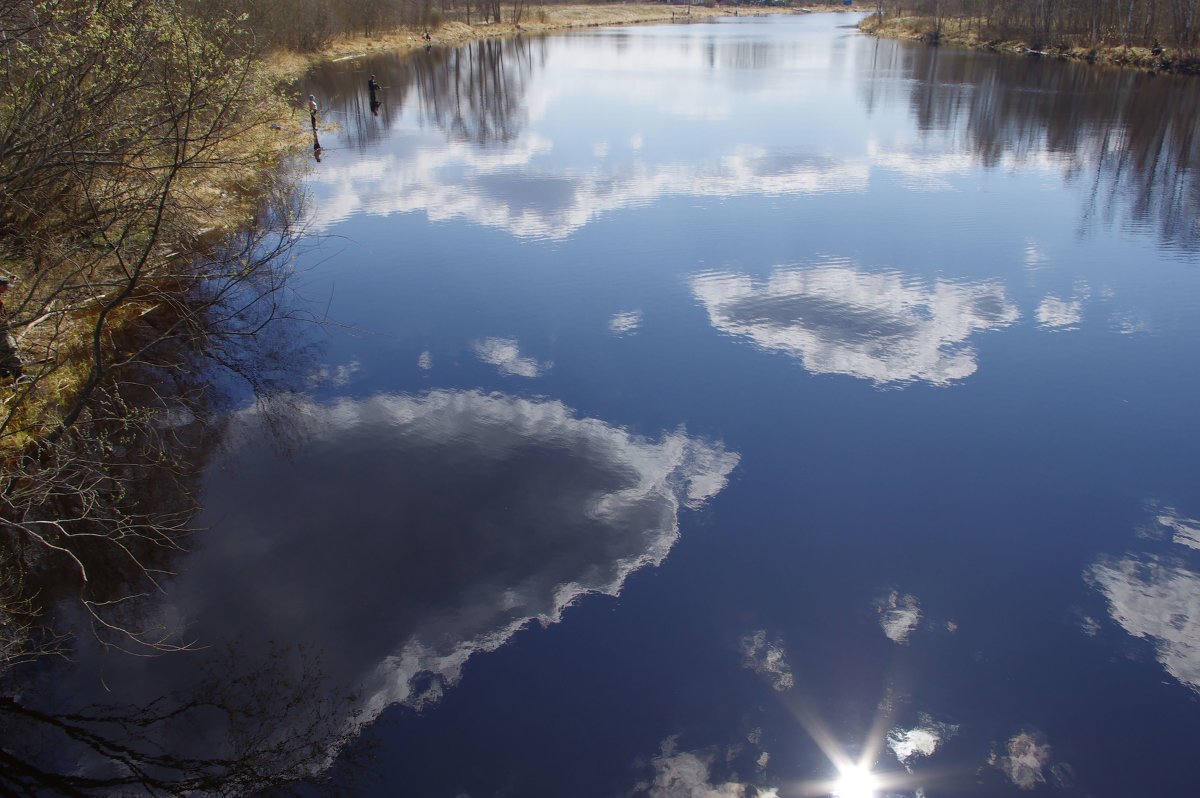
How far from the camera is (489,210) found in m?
20.1

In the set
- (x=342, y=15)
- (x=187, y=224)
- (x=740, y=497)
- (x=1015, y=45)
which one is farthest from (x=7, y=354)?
(x=1015, y=45)

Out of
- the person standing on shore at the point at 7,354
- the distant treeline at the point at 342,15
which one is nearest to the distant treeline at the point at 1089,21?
the distant treeline at the point at 342,15

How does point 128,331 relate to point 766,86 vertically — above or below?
below

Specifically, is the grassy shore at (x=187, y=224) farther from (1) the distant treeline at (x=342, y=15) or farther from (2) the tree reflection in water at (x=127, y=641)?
(1) the distant treeline at (x=342, y=15)

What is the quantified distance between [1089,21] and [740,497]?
52358mm

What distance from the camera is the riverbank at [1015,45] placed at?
1559 inches

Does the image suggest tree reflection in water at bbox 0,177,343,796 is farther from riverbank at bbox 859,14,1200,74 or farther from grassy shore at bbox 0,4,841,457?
riverbank at bbox 859,14,1200,74

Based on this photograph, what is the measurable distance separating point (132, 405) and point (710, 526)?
8.07 meters

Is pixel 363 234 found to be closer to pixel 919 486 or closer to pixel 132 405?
pixel 132 405

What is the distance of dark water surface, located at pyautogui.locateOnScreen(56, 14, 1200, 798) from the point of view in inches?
262

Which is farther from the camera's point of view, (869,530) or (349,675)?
(869,530)

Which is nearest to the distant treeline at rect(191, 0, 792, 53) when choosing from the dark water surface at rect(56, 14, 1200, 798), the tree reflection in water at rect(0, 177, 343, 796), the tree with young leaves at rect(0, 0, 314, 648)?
the tree with young leaves at rect(0, 0, 314, 648)

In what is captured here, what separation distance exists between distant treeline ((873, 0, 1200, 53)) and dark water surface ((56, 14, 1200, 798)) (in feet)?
87.2

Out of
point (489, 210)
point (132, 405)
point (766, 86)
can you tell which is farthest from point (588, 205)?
point (766, 86)
